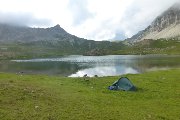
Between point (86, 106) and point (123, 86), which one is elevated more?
point (123, 86)

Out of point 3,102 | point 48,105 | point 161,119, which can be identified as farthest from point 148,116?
point 3,102

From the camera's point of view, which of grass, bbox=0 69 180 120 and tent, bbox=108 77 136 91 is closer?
grass, bbox=0 69 180 120

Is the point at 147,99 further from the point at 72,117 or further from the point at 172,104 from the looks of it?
the point at 72,117

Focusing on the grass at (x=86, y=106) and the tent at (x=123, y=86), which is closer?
the grass at (x=86, y=106)

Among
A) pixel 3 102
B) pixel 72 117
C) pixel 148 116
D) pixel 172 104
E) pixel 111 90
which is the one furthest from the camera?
pixel 111 90

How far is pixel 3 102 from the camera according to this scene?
31391mm

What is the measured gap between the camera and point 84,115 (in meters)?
28.1

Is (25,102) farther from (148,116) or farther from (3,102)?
(148,116)

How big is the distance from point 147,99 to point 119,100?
14.8ft

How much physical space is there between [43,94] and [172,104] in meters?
16.3

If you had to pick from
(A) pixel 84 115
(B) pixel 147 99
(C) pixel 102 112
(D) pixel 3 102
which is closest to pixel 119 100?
(B) pixel 147 99

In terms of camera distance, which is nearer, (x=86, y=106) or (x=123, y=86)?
(x=86, y=106)

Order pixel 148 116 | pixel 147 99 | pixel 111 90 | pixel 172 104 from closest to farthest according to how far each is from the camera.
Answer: pixel 148 116, pixel 172 104, pixel 147 99, pixel 111 90

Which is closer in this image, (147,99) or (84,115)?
(84,115)
